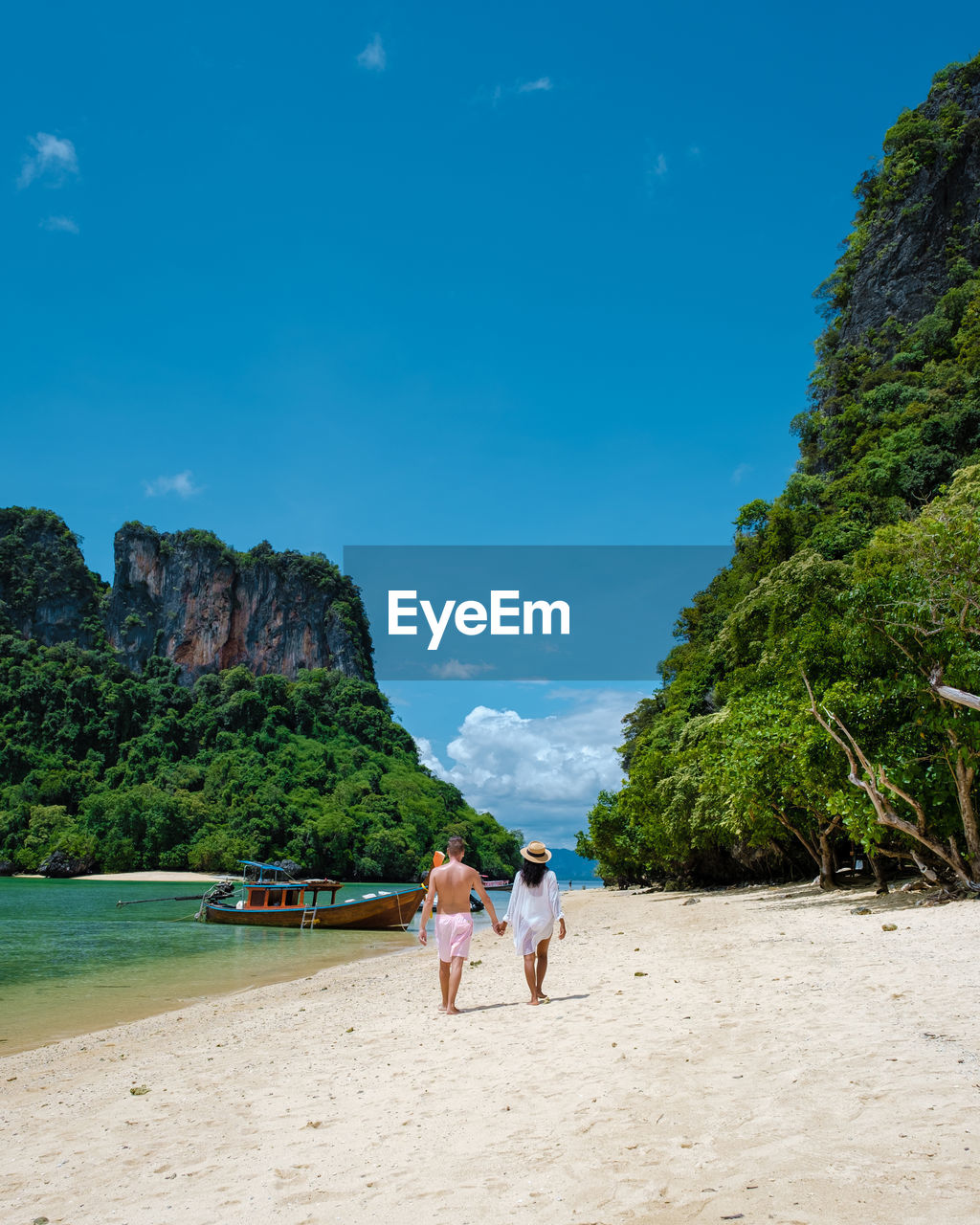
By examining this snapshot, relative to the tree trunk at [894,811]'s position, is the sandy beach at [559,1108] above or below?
below

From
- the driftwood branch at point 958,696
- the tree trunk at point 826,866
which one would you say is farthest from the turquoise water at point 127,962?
the driftwood branch at point 958,696

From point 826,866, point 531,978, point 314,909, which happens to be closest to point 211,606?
point 314,909

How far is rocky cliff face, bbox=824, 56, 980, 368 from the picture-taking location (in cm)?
4541

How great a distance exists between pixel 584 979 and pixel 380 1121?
5.23 meters

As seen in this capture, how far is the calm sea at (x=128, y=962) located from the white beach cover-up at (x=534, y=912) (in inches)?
248

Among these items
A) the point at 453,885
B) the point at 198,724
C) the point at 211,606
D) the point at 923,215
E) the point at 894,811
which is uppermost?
the point at 211,606

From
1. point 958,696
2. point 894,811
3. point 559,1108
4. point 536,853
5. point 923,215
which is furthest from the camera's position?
point 923,215

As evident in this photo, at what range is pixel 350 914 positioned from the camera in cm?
2875

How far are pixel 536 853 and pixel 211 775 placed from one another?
96578mm

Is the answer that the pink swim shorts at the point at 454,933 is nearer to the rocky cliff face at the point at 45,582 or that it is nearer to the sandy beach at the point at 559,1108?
the sandy beach at the point at 559,1108

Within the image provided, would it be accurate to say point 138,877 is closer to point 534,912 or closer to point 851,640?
point 851,640

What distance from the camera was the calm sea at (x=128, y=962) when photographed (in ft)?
39.4

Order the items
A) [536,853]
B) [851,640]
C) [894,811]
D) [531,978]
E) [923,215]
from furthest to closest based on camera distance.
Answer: [923,215] → [851,640] → [894,811] → [531,978] → [536,853]

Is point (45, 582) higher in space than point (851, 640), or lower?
higher
